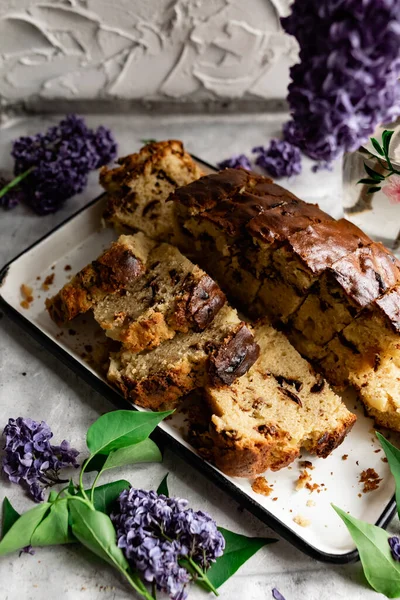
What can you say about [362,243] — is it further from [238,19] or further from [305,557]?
[238,19]

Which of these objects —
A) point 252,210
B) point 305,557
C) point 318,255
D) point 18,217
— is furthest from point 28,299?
point 305,557

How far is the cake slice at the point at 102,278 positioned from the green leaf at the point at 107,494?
0.80m

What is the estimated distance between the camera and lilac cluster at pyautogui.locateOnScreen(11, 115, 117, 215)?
4004mm

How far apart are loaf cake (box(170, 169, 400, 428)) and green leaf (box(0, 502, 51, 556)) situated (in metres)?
1.36

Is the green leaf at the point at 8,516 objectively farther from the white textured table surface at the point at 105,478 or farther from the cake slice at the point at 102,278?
the cake slice at the point at 102,278

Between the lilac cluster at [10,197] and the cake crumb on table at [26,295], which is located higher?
the lilac cluster at [10,197]

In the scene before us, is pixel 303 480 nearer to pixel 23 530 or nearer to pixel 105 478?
pixel 105 478

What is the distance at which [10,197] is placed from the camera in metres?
4.09

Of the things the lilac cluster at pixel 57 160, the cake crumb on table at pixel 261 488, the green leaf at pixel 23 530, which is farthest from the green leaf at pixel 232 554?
the lilac cluster at pixel 57 160

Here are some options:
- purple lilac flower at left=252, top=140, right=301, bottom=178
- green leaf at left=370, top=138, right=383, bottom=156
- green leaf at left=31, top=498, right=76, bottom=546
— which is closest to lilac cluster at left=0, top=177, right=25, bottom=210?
purple lilac flower at left=252, top=140, right=301, bottom=178

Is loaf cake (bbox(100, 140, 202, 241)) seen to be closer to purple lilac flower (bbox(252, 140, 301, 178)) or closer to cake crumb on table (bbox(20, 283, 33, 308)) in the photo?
cake crumb on table (bbox(20, 283, 33, 308))

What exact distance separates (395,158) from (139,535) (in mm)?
1965

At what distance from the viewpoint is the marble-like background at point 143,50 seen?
13.0 ft

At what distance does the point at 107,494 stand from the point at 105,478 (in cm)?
16
